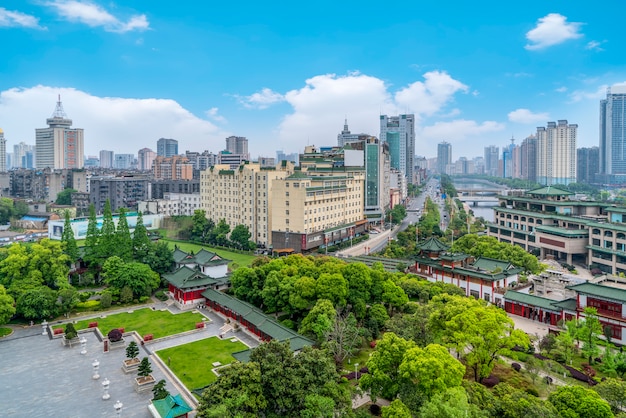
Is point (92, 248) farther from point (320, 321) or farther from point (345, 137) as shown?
point (345, 137)

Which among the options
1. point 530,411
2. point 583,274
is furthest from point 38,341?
point 583,274

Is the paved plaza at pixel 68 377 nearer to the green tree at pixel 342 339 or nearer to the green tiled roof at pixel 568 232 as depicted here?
the green tree at pixel 342 339

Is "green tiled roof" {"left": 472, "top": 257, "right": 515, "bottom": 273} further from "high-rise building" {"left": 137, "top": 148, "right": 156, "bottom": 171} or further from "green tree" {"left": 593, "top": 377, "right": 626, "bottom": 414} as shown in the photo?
"high-rise building" {"left": 137, "top": 148, "right": 156, "bottom": 171}

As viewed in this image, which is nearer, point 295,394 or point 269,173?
point 295,394

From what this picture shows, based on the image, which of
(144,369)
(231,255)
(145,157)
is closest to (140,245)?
(231,255)

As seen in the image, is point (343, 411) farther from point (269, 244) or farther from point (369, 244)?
point (369, 244)

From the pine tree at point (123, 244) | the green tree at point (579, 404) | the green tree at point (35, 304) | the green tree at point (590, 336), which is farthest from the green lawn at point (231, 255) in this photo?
the green tree at point (579, 404)

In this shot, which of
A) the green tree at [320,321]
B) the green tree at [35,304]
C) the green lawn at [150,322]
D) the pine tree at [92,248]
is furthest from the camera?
the pine tree at [92,248]
